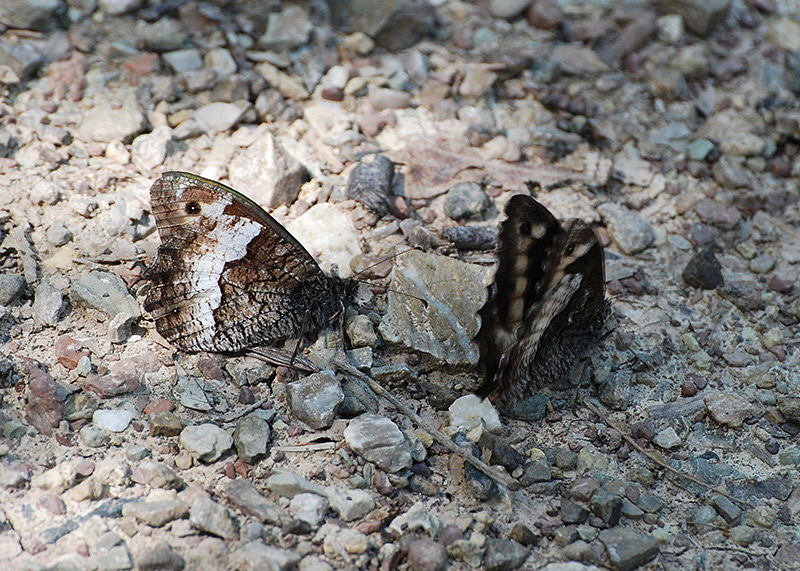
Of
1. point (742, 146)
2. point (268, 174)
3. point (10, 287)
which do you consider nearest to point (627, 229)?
point (742, 146)

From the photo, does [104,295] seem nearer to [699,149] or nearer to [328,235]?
[328,235]

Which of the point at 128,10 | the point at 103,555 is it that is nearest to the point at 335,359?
the point at 103,555

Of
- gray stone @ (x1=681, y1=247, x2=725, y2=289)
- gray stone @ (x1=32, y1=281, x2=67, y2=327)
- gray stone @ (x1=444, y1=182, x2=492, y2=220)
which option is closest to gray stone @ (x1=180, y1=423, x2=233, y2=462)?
gray stone @ (x1=32, y1=281, x2=67, y2=327)

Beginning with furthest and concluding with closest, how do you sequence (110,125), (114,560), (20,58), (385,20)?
(385,20), (20,58), (110,125), (114,560)

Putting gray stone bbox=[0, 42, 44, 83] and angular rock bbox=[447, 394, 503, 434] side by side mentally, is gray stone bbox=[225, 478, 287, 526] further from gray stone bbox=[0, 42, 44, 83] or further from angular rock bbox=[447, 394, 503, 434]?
gray stone bbox=[0, 42, 44, 83]

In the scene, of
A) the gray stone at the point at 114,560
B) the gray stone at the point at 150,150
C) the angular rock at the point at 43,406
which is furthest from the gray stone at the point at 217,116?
the gray stone at the point at 114,560

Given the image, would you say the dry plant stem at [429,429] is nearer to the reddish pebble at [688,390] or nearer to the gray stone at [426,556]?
the gray stone at [426,556]
